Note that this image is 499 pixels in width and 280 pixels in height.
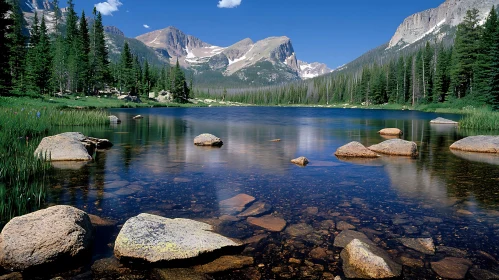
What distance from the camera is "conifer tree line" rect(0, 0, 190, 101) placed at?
160ft

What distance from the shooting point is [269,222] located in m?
7.30

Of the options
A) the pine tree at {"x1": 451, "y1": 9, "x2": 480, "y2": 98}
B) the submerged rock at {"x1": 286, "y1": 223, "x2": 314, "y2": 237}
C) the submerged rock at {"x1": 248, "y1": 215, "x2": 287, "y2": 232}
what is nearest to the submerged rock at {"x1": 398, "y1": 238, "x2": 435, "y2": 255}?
the submerged rock at {"x1": 286, "y1": 223, "x2": 314, "y2": 237}

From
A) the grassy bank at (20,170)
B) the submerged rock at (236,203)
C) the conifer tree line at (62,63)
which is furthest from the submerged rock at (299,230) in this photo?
the conifer tree line at (62,63)

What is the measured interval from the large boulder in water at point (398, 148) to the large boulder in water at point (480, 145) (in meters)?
3.51

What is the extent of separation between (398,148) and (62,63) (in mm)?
79902

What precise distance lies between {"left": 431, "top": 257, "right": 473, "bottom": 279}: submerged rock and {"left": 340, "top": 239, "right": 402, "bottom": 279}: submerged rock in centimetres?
62

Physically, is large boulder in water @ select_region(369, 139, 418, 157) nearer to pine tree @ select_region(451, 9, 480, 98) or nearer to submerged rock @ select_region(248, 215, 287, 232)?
submerged rock @ select_region(248, 215, 287, 232)

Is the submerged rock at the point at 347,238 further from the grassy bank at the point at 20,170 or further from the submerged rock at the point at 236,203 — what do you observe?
the grassy bank at the point at 20,170

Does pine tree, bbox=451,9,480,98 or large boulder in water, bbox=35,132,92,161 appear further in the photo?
pine tree, bbox=451,9,480,98

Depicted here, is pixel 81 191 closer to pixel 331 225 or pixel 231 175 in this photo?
pixel 231 175

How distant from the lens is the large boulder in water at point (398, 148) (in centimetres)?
1701

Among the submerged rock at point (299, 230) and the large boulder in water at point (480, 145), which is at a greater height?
the large boulder in water at point (480, 145)

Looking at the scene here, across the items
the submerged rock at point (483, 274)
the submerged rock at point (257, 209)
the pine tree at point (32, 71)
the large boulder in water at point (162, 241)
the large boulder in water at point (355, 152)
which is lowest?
the submerged rock at point (483, 274)

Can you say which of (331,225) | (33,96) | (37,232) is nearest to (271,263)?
(331,225)
